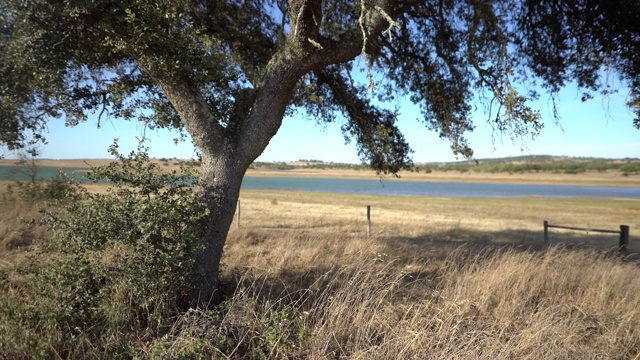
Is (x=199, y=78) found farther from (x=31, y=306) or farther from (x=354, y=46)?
(x=31, y=306)

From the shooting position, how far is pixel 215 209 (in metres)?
5.71

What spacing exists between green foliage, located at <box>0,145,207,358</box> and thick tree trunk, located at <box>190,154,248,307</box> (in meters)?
0.42

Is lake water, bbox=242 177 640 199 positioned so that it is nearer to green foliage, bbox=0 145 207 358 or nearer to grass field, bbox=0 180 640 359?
grass field, bbox=0 180 640 359

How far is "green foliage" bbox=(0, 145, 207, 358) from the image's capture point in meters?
4.05

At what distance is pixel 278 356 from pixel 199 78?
3.90 m

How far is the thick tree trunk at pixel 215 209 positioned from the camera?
217 inches

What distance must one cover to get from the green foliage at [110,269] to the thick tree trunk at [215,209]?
1.39 ft

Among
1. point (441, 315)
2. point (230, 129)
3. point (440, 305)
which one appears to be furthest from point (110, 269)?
point (440, 305)

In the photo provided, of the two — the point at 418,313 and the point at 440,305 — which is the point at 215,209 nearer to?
the point at 418,313

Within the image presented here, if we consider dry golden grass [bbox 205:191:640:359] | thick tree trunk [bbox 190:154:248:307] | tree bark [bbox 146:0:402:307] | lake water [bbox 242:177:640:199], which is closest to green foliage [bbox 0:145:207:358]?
thick tree trunk [bbox 190:154:248:307]

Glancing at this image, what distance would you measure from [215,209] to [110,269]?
1.50 m

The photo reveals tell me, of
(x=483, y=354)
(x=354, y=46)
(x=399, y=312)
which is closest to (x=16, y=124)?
(x=354, y=46)

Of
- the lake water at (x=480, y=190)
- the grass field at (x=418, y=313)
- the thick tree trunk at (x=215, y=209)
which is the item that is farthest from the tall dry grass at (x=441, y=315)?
the lake water at (x=480, y=190)

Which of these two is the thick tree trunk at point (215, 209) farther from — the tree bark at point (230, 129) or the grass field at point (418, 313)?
the grass field at point (418, 313)
